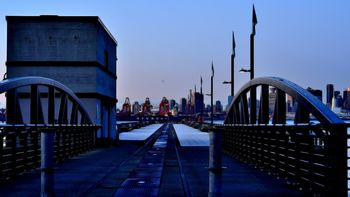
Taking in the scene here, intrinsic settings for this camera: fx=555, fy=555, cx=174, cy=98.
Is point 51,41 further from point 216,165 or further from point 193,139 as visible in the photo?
point 216,165

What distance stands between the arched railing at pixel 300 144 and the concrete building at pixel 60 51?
15180 millimetres

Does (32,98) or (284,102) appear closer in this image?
(284,102)

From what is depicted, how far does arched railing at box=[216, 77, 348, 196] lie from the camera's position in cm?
1126

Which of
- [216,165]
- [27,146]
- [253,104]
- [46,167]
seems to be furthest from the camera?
[253,104]

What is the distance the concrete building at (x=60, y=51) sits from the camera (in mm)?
36438

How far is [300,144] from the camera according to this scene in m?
13.9

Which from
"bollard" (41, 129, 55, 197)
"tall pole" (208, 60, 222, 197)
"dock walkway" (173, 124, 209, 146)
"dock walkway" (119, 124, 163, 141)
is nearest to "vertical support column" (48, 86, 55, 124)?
"dock walkway" (173, 124, 209, 146)

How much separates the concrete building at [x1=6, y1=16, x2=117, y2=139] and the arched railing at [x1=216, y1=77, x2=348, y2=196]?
15.2 meters

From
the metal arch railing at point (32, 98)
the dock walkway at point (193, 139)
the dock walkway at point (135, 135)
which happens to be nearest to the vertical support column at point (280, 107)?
the metal arch railing at point (32, 98)

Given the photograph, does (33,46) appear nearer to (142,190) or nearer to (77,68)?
(77,68)

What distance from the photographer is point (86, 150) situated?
31.8 m

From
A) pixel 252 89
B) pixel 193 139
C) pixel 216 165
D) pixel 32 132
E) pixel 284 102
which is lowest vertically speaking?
pixel 193 139

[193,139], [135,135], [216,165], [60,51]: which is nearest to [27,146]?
[216,165]

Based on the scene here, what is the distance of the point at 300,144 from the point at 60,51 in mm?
25717
